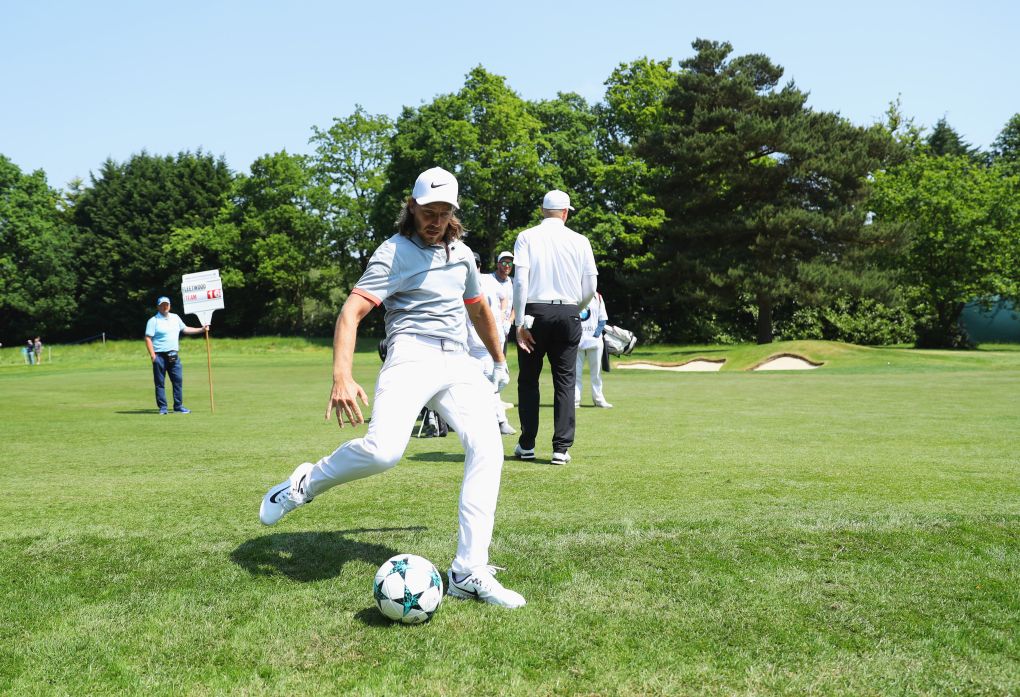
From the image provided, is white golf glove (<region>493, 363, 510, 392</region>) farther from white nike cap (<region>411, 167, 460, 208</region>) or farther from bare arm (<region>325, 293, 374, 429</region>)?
white nike cap (<region>411, 167, 460, 208</region>)

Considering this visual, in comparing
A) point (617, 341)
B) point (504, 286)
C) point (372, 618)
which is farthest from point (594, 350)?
point (372, 618)

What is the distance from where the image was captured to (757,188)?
42719mm

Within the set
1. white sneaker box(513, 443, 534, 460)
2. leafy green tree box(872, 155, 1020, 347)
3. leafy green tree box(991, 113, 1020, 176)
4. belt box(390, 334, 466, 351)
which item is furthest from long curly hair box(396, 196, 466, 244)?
leafy green tree box(991, 113, 1020, 176)

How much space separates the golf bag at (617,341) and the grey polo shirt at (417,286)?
11.4 meters

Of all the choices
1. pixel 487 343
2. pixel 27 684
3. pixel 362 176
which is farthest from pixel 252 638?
pixel 362 176

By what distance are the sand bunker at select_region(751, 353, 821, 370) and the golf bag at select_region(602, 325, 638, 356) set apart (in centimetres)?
1407

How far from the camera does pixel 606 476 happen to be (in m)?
7.74

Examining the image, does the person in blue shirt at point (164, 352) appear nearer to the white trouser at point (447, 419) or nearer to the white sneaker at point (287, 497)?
the white sneaker at point (287, 497)

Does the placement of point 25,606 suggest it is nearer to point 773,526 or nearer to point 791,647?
point 791,647

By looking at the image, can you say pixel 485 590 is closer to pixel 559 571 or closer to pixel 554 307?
pixel 559 571

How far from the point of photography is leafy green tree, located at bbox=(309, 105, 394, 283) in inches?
2598

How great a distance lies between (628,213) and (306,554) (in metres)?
52.0

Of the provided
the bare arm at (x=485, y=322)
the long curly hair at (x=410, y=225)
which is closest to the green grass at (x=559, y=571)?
the bare arm at (x=485, y=322)

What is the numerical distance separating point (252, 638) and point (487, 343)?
7.55ft
